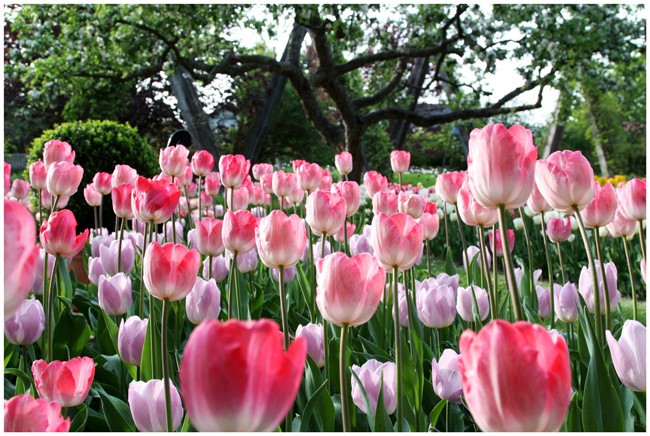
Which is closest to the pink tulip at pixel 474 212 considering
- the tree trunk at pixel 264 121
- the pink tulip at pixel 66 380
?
the pink tulip at pixel 66 380

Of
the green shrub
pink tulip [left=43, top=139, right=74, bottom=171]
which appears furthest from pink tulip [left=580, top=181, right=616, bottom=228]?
the green shrub

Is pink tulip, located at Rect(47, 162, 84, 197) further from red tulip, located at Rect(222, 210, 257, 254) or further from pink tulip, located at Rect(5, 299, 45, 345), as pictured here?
red tulip, located at Rect(222, 210, 257, 254)

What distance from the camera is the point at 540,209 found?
1.35 meters

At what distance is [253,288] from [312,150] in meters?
12.8

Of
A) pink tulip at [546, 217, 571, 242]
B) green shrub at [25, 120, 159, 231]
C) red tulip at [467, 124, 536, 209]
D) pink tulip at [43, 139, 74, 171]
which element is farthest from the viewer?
green shrub at [25, 120, 159, 231]

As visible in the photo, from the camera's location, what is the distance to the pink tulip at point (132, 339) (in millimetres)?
1204

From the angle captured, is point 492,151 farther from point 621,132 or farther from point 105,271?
point 621,132

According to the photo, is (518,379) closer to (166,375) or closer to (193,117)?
(166,375)

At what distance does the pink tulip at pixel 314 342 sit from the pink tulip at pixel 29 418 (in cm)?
60

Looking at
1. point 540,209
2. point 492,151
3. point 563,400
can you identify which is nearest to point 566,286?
point 540,209

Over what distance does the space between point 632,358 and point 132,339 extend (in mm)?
988

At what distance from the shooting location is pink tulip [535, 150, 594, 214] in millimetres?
916

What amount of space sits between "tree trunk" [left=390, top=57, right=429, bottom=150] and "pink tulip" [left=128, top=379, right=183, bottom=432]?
945 centimetres

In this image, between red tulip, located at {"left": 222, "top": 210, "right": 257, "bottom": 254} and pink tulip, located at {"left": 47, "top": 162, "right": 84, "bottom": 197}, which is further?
pink tulip, located at {"left": 47, "top": 162, "right": 84, "bottom": 197}
